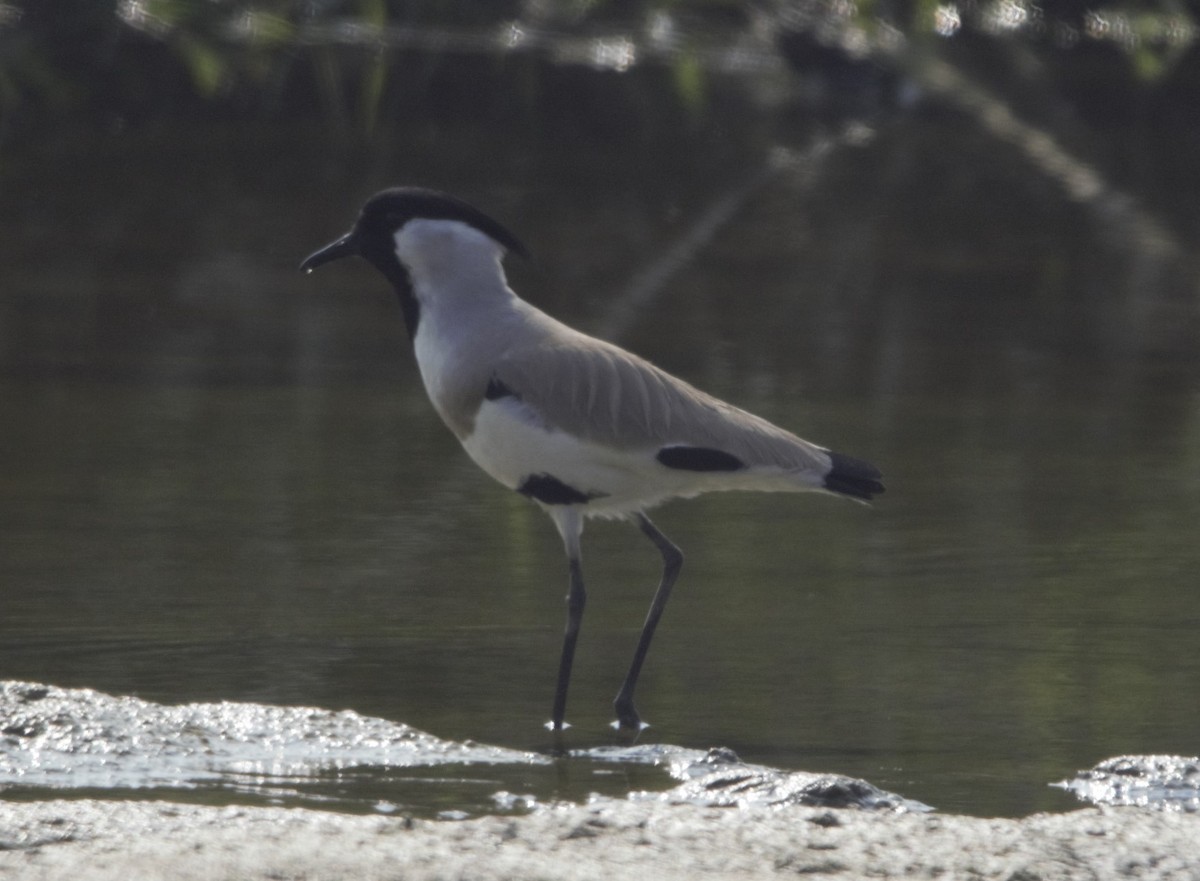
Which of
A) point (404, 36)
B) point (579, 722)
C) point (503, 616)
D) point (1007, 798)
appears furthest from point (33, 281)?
point (1007, 798)

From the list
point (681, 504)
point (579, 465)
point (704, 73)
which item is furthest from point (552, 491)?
point (704, 73)

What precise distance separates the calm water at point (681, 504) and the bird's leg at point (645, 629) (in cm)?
7

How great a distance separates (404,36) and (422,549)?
7.29 metres

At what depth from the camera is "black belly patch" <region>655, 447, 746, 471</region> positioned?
18.0 ft

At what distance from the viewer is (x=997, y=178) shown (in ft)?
52.6

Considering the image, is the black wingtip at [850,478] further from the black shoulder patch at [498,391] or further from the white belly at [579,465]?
the black shoulder patch at [498,391]

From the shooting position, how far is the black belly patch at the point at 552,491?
5.51 meters

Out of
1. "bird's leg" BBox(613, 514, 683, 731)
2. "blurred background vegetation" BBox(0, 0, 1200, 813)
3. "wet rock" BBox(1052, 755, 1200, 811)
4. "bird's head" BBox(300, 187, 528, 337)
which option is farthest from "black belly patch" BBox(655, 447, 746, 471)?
"wet rock" BBox(1052, 755, 1200, 811)

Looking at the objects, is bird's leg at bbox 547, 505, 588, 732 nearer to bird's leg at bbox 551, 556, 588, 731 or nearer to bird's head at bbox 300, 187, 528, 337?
bird's leg at bbox 551, 556, 588, 731

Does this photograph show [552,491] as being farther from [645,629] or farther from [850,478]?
[850,478]

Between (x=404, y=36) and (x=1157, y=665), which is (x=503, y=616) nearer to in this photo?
(x=1157, y=665)

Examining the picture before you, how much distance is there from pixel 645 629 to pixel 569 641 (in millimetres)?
190

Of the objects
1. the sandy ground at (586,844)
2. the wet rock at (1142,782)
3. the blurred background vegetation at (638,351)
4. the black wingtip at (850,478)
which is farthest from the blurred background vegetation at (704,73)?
the sandy ground at (586,844)

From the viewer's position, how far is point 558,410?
544 centimetres
